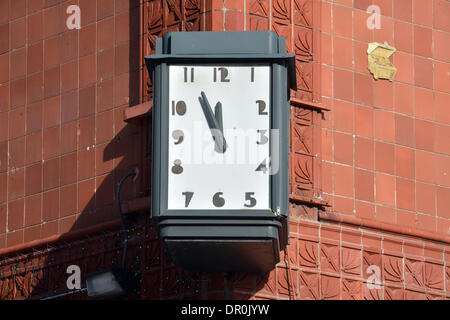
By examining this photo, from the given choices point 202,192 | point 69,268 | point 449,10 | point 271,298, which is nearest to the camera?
point 202,192

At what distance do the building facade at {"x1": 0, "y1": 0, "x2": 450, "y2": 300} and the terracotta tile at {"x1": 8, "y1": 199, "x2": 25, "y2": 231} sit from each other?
0.08 feet

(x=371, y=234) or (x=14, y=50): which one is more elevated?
(x=14, y=50)

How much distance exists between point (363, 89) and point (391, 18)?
0.99 meters

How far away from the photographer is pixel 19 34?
19.1 meters

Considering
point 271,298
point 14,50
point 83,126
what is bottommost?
point 271,298

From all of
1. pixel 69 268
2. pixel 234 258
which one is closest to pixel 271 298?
pixel 234 258

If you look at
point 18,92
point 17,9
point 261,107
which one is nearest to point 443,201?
point 261,107

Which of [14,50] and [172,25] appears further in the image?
[14,50]

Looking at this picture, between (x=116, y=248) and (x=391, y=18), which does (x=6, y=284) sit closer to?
(x=116, y=248)

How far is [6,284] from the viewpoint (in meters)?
18.0

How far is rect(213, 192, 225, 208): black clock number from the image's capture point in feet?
48.8

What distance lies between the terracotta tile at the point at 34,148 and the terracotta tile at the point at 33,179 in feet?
0.27

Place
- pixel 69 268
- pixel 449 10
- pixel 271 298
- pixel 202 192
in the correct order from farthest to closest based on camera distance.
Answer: pixel 449 10
pixel 69 268
pixel 271 298
pixel 202 192
